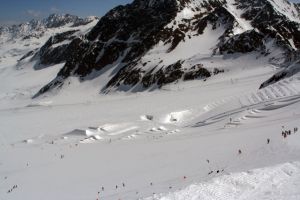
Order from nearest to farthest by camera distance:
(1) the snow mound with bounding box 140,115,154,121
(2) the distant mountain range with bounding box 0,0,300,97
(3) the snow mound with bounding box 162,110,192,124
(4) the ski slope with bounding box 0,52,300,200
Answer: (4) the ski slope with bounding box 0,52,300,200 → (3) the snow mound with bounding box 162,110,192,124 → (1) the snow mound with bounding box 140,115,154,121 → (2) the distant mountain range with bounding box 0,0,300,97

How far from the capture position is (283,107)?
41906 mm

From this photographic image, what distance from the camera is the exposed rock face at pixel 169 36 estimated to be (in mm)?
93688

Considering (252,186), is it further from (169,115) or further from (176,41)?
(176,41)

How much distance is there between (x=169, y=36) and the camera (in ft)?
379

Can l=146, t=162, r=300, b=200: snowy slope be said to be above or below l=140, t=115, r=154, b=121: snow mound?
above

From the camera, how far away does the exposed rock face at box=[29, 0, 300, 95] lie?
9369 cm

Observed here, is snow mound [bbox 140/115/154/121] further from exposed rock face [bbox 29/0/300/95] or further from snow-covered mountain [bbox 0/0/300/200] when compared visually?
exposed rock face [bbox 29/0/300/95]

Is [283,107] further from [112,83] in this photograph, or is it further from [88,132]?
[112,83]

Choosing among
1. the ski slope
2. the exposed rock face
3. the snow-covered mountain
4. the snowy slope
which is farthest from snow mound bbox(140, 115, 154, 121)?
the snowy slope

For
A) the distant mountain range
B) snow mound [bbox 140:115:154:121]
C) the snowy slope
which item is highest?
the distant mountain range

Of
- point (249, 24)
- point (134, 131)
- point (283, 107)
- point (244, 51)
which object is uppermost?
point (249, 24)

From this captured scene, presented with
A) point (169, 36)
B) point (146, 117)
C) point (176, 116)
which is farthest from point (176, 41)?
point (176, 116)

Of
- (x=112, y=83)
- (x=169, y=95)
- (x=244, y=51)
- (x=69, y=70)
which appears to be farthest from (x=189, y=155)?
(x=69, y=70)

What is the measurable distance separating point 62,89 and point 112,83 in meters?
24.0
